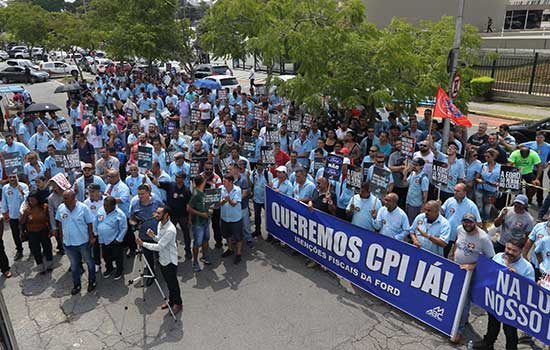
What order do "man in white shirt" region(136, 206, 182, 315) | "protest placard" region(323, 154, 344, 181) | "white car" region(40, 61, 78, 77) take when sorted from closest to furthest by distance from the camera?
1. "man in white shirt" region(136, 206, 182, 315)
2. "protest placard" region(323, 154, 344, 181)
3. "white car" region(40, 61, 78, 77)

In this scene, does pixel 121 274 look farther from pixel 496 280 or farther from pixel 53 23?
pixel 53 23

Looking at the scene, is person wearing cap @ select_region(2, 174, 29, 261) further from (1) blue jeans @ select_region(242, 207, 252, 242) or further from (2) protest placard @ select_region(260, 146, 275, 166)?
(2) protest placard @ select_region(260, 146, 275, 166)

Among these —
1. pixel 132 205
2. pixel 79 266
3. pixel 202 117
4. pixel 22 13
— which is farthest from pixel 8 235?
pixel 22 13

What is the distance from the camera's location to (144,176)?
9094 mm

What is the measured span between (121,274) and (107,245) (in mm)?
698

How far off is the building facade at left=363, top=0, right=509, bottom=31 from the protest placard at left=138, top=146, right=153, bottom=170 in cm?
3102

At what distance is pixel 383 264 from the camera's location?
22.9ft

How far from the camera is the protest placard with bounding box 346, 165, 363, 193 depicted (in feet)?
26.1

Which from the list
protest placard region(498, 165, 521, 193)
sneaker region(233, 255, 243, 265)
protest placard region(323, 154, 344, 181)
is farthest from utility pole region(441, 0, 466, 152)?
sneaker region(233, 255, 243, 265)

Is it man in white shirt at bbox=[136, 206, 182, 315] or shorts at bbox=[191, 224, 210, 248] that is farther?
shorts at bbox=[191, 224, 210, 248]

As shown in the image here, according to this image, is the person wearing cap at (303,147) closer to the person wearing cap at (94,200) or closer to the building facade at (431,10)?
the person wearing cap at (94,200)

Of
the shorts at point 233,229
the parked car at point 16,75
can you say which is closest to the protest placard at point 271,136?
the shorts at point 233,229

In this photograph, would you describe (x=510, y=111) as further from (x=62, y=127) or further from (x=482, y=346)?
(x=62, y=127)

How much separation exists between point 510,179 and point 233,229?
17.4 feet
